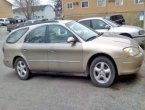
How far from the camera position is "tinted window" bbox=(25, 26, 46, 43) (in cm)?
741

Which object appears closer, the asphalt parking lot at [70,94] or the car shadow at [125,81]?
the asphalt parking lot at [70,94]

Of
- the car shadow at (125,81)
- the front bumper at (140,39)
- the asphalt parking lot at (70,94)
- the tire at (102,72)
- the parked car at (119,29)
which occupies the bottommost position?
the asphalt parking lot at (70,94)

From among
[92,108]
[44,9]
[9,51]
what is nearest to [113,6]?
[9,51]

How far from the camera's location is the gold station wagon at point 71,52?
6.23 meters

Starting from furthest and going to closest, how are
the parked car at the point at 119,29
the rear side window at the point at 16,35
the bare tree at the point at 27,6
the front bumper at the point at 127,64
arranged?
the bare tree at the point at 27,6 → the parked car at the point at 119,29 → the rear side window at the point at 16,35 → the front bumper at the point at 127,64

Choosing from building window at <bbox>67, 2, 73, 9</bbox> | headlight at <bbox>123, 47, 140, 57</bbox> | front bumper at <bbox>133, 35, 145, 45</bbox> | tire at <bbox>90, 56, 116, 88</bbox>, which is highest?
building window at <bbox>67, 2, 73, 9</bbox>

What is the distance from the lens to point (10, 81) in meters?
7.83

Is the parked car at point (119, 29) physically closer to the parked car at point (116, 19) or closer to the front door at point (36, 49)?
the front door at point (36, 49)

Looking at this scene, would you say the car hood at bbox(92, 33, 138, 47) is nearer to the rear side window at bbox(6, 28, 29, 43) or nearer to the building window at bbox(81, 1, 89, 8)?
the rear side window at bbox(6, 28, 29, 43)

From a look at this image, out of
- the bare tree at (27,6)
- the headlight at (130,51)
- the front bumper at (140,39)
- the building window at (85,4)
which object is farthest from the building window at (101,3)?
the headlight at (130,51)

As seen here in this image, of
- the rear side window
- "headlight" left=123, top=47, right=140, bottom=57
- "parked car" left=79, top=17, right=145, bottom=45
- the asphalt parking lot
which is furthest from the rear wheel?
"parked car" left=79, top=17, right=145, bottom=45

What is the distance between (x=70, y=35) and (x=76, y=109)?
2284 millimetres

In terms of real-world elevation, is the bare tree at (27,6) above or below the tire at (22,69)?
above

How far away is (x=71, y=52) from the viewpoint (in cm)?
674
